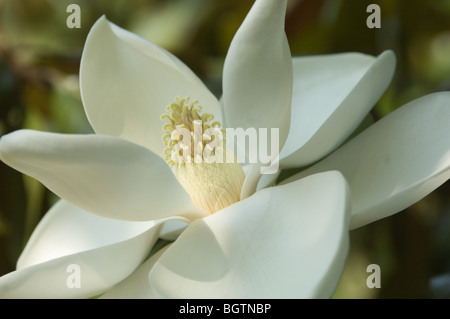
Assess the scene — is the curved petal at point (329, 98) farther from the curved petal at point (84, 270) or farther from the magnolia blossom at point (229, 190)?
the curved petal at point (84, 270)

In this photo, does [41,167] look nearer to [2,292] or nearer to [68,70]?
[2,292]

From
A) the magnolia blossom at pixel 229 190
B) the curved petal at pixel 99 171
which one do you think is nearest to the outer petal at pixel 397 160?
the magnolia blossom at pixel 229 190

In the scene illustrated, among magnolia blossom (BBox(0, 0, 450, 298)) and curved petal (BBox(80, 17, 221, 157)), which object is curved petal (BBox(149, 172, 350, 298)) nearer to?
magnolia blossom (BBox(0, 0, 450, 298))

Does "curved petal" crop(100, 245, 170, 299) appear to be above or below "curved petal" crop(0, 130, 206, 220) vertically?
below

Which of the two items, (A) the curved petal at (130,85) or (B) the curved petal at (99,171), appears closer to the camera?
(B) the curved petal at (99,171)

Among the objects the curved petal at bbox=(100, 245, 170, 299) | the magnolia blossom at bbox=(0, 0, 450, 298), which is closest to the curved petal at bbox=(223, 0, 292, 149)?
the magnolia blossom at bbox=(0, 0, 450, 298)

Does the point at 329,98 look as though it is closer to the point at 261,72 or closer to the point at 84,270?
the point at 261,72
